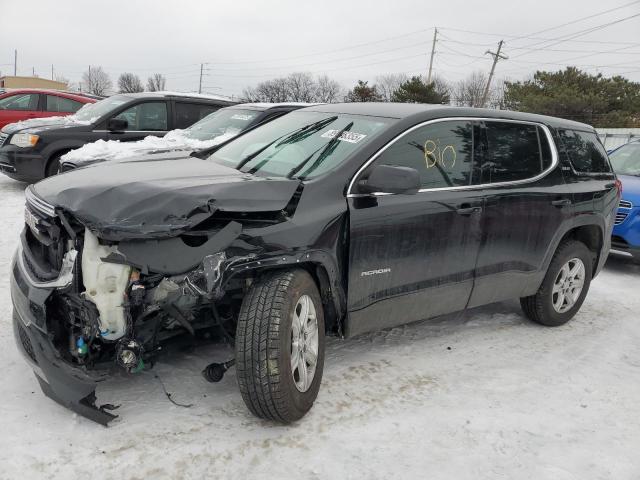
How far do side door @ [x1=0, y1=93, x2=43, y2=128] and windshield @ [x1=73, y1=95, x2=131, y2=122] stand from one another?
3.21 meters

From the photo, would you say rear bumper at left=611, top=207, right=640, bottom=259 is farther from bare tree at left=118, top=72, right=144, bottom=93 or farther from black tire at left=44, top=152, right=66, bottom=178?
bare tree at left=118, top=72, right=144, bottom=93

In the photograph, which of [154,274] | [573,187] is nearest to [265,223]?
[154,274]

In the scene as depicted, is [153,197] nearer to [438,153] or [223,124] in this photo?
[438,153]

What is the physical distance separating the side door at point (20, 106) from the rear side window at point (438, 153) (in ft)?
35.0

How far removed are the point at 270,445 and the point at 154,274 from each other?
3.41ft

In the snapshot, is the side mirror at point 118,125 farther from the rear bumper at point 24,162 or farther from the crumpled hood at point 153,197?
the crumpled hood at point 153,197

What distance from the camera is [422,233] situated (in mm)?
3539

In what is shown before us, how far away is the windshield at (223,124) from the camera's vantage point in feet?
25.0

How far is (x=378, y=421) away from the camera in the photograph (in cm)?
308

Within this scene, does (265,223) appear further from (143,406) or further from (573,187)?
(573,187)

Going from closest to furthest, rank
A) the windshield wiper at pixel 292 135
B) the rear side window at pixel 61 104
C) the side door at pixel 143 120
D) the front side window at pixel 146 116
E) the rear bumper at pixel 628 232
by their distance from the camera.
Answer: the windshield wiper at pixel 292 135 → the rear bumper at pixel 628 232 → the side door at pixel 143 120 → the front side window at pixel 146 116 → the rear side window at pixel 61 104

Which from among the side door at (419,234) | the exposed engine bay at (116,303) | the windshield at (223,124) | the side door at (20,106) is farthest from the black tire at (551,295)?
the side door at (20,106)

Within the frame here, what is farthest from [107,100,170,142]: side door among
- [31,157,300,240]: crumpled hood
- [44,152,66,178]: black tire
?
[31,157,300,240]: crumpled hood

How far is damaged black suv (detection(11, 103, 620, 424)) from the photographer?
8.85 ft
